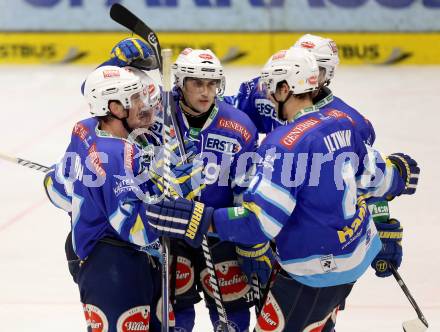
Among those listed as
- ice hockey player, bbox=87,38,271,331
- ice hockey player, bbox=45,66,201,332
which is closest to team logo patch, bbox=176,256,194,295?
ice hockey player, bbox=87,38,271,331

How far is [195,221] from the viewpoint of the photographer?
12.7ft

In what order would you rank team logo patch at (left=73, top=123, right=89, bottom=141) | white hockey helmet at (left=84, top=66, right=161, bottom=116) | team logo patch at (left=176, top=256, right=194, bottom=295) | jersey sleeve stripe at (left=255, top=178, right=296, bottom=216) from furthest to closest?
team logo patch at (left=176, top=256, right=194, bottom=295), team logo patch at (left=73, top=123, right=89, bottom=141), white hockey helmet at (left=84, top=66, right=161, bottom=116), jersey sleeve stripe at (left=255, top=178, right=296, bottom=216)

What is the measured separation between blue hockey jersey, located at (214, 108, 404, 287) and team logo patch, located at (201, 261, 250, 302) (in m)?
0.78

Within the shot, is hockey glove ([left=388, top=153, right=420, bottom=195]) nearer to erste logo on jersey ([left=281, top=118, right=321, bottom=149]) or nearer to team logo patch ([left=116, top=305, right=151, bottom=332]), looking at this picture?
erste logo on jersey ([left=281, top=118, right=321, bottom=149])

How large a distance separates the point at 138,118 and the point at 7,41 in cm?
685

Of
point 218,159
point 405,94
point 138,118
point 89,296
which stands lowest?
point 405,94

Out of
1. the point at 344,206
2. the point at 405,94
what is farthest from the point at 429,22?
the point at 344,206

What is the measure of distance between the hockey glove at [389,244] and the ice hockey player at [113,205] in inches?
43.1

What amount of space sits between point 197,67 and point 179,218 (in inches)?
40.7

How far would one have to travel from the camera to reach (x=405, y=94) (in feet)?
31.1

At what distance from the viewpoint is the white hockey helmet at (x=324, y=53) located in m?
5.35

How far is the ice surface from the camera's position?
5641mm

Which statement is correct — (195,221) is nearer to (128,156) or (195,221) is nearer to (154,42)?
(128,156)

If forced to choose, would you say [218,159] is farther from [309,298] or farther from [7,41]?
[7,41]
